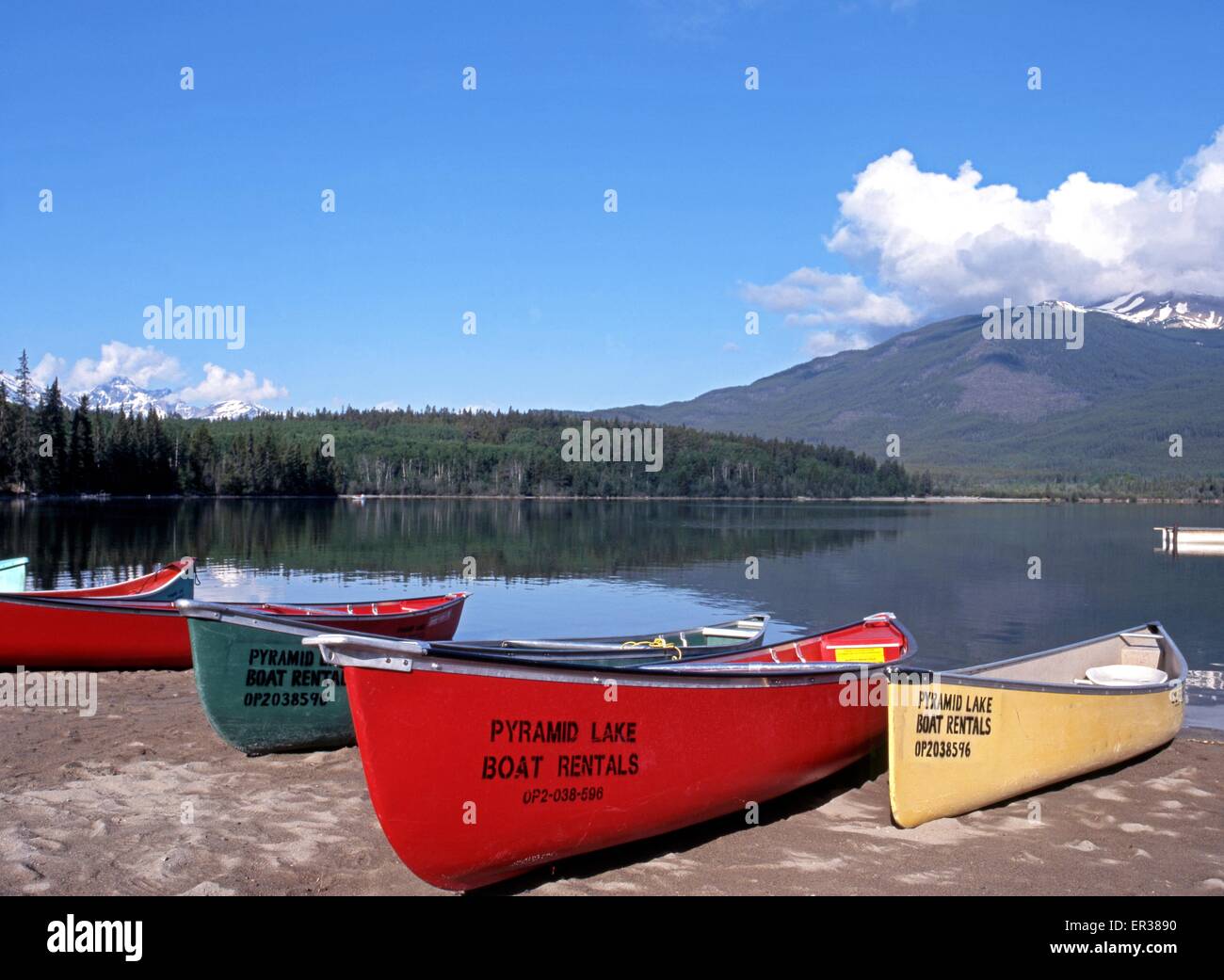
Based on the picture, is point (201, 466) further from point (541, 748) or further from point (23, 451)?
point (541, 748)

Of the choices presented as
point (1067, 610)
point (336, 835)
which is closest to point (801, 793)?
point (336, 835)

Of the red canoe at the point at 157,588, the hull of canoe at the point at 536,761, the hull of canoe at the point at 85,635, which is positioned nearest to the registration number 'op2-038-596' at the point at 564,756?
the hull of canoe at the point at 536,761

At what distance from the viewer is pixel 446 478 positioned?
186000 mm

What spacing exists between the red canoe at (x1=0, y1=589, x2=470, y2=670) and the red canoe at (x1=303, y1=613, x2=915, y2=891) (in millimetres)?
7658

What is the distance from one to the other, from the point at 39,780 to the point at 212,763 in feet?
5.56

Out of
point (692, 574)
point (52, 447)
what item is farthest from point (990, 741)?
point (52, 447)

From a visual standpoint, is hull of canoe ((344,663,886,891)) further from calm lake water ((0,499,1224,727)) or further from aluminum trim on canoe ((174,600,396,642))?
calm lake water ((0,499,1224,727))

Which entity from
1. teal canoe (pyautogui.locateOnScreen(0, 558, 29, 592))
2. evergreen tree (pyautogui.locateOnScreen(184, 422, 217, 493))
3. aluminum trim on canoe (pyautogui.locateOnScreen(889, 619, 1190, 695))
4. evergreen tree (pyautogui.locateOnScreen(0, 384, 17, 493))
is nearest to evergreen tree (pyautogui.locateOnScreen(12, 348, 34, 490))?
evergreen tree (pyautogui.locateOnScreen(0, 384, 17, 493))

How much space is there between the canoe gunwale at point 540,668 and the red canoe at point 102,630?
25.0 feet

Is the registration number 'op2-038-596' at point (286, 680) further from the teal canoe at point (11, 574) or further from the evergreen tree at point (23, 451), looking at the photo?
the evergreen tree at point (23, 451)

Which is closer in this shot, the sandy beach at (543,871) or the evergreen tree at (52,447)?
the sandy beach at (543,871)

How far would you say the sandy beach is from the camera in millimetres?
8617

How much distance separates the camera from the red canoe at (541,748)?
7941 mm

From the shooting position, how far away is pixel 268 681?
1200 centimetres
